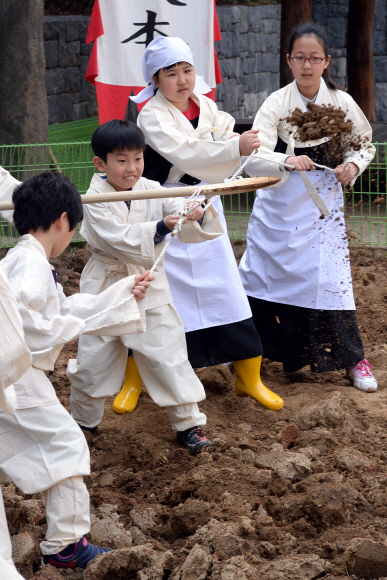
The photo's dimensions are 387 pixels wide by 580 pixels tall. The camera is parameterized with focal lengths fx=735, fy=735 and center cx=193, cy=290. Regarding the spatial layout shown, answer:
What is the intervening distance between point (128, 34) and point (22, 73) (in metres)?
1.13

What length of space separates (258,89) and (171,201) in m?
12.1

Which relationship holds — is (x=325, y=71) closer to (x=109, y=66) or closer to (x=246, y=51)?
(x=109, y=66)

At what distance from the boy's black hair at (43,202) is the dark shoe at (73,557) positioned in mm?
1043

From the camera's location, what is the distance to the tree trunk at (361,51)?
11.7 meters

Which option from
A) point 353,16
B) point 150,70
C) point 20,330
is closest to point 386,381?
point 150,70

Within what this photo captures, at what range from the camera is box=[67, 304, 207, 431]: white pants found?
3244mm

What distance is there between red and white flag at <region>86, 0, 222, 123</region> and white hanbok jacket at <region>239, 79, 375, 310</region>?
3237 mm

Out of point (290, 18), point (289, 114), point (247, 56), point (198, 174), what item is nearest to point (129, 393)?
point (198, 174)

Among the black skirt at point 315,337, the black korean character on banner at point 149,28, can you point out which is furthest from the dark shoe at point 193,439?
the black korean character on banner at point 149,28

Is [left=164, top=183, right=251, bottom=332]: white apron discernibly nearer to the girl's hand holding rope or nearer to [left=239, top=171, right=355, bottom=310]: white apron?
[left=239, top=171, right=355, bottom=310]: white apron

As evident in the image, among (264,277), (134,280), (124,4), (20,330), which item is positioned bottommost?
(264,277)

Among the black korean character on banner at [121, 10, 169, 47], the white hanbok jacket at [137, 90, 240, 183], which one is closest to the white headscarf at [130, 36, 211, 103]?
the white hanbok jacket at [137, 90, 240, 183]

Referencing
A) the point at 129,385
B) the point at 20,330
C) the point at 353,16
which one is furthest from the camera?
the point at 353,16

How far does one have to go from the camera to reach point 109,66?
277 inches
